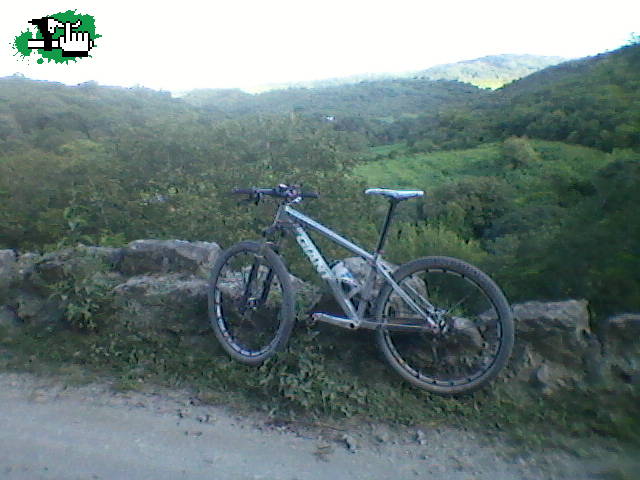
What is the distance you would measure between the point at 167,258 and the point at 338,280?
6.01 ft

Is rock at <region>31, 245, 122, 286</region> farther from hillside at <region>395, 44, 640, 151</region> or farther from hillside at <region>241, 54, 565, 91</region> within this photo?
hillside at <region>241, 54, 565, 91</region>

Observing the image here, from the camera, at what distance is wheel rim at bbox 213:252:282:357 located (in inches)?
173

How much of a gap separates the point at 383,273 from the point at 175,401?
1.65 metres

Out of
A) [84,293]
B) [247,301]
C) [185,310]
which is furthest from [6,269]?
[247,301]

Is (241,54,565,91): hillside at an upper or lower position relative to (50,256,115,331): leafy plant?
upper

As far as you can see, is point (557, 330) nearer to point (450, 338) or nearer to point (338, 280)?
point (450, 338)

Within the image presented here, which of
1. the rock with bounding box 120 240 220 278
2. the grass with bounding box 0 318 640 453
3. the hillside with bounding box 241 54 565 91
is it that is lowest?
the grass with bounding box 0 318 640 453

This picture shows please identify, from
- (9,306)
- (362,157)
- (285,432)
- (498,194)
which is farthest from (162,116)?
(285,432)

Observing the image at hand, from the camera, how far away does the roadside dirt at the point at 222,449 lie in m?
3.11

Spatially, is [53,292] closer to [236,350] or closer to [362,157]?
[236,350]

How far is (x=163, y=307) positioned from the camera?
→ 4.71 m

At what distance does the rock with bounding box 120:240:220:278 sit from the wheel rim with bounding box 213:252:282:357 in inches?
24.0

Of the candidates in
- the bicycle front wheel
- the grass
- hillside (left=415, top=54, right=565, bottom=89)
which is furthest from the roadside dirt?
hillside (left=415, top=54, right=565, bottom=89)

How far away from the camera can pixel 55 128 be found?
51.0 ft
